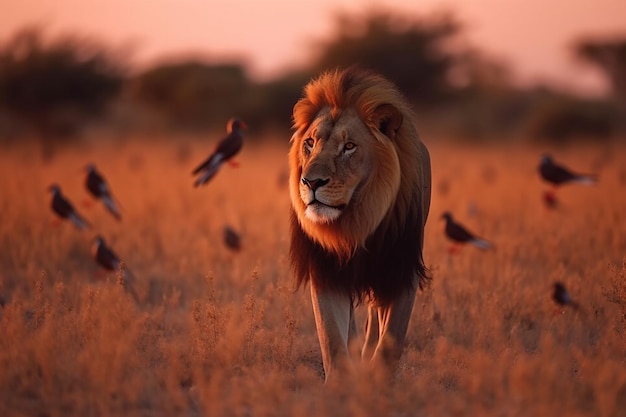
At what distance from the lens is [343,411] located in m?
3.88

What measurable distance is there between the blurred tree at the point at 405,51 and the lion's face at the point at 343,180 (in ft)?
72.9

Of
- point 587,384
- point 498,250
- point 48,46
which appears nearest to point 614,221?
point 498,250

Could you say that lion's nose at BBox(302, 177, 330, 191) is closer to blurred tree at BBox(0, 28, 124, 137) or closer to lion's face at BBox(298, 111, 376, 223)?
lion's face at BBox(298, 111, 376, 223)

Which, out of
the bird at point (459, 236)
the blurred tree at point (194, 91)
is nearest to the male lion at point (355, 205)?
the bird at point (459, 236)

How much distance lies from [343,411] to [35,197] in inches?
295

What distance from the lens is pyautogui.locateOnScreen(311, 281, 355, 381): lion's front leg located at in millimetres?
4305

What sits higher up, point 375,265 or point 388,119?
point 388,119

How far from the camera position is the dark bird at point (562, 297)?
606 cm

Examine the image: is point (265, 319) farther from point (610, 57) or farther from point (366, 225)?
point (610, 57)

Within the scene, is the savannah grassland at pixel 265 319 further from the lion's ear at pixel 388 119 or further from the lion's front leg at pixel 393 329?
the lion's ear at pixel 388 119

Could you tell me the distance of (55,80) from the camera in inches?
800

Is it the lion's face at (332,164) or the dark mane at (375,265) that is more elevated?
the lion's face at (332,164)

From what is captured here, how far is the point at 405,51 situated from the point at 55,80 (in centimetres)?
1117

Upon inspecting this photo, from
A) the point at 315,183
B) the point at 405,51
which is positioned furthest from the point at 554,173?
the point at 405,51
